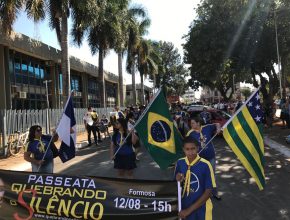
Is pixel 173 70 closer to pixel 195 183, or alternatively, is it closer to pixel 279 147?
pixel 279 147

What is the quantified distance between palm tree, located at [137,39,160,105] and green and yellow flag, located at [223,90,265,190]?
44174 mm

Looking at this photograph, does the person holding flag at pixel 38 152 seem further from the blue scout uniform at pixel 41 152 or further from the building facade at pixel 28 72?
the building facade at pixel 28 72

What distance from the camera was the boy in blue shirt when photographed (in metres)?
4.53

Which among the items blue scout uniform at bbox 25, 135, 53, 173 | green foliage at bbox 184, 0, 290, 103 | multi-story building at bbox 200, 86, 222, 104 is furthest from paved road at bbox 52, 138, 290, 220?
multi-story building at bbox 200, 86, 222, 104

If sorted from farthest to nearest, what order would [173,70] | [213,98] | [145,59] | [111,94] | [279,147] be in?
[213,98]
[173,70]
[111,94]
[145,59]
[279,147]

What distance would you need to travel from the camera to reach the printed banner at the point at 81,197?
197 inches

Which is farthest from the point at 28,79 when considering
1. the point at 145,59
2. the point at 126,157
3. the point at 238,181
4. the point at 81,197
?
the point at 81,197

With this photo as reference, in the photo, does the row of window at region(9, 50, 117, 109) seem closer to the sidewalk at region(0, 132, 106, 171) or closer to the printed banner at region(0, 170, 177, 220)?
the sidewalk at region(0, 132, 106, 171)

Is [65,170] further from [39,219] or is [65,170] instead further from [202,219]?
[202,219]

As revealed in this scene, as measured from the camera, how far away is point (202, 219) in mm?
4586

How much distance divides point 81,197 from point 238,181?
5.68m

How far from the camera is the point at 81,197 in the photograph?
5332 millimetres

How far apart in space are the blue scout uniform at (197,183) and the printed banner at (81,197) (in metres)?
0.28

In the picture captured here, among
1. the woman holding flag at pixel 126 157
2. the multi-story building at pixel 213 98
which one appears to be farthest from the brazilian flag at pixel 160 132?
the multi-story building at pixel 213 98
